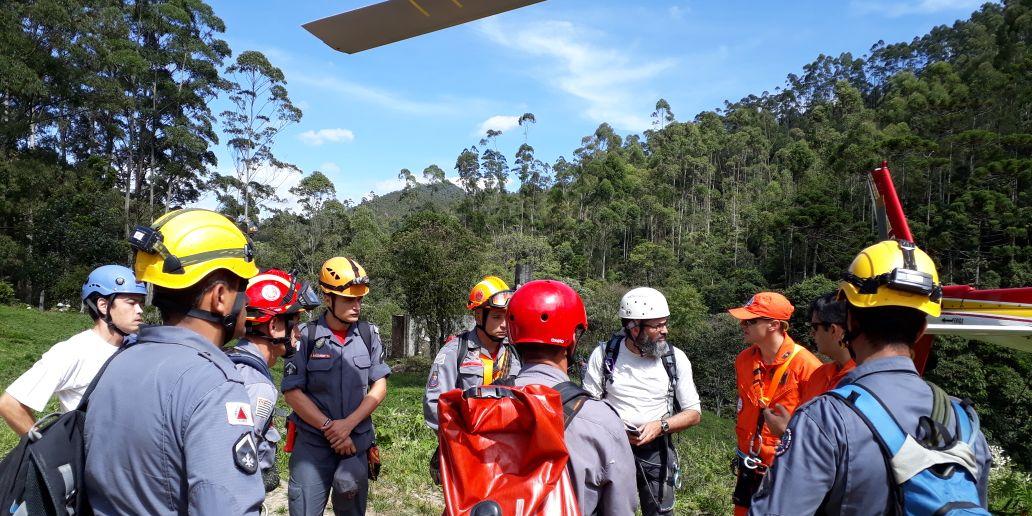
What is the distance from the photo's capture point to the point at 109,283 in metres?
3.74

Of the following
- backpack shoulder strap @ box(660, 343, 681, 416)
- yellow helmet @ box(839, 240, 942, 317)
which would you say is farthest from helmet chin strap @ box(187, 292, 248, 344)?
backpack shoulder strap @ box(660, 343, 681, 416)

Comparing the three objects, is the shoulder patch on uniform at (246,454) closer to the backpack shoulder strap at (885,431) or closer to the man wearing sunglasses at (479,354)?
the backpack shoulder strap at (885,431)

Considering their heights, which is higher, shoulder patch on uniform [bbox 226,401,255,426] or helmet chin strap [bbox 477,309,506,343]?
shoulder patch on uniform [bbox 226,401,255,426]

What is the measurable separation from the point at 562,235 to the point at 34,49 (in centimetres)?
4767

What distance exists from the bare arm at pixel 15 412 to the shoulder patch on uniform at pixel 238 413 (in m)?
1.98

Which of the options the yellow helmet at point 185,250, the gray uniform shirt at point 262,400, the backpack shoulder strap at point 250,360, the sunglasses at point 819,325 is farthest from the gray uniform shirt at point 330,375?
the sunglasses at point 819,325

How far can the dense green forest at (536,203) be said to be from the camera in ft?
94.3

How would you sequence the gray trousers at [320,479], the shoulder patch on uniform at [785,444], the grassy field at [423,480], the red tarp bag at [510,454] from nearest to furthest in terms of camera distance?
the shoulder patch on uniform at [785,444] < the red tarp bag at [510,454] < the gray trousers at [320,479] < the grassy field at [423,480]

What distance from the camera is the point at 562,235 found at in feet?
222

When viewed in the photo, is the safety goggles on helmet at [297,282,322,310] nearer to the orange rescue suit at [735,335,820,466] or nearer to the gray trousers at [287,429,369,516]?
the gray trousers at [287,429,369,516]

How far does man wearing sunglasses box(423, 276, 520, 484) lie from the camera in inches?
161

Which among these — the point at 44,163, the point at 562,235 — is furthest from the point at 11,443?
the point at 562,235

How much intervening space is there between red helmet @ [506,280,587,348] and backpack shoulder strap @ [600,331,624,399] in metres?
2.07

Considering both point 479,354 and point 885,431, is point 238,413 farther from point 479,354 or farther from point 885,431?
point 479,354
